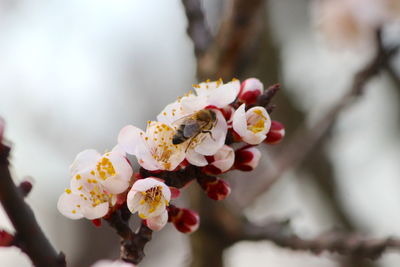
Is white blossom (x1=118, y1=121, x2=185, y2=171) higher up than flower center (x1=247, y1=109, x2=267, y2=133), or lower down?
higher up

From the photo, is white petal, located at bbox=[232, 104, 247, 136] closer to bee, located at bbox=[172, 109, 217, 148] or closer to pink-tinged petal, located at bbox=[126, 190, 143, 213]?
bee, located at bbox=[172, 109, 217, 148]

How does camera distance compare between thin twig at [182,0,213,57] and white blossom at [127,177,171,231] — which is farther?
thin twig at [182,0,213,57]

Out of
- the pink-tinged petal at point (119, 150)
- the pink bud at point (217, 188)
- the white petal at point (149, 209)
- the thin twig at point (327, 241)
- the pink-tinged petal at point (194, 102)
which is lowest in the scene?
the thin twig at point (327, 241)

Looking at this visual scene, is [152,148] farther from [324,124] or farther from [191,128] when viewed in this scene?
[324,124]

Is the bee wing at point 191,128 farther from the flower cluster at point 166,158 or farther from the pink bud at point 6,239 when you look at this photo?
the pink bud at point 6,239

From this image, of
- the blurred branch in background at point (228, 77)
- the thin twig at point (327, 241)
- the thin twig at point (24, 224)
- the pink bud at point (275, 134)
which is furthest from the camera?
the blurred branch in background at point (228, 77)

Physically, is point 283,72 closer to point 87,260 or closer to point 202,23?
point 202,23

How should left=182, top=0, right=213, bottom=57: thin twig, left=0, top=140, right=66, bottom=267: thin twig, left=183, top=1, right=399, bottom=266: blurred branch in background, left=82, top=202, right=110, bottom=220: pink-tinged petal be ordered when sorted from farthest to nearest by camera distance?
left=182, top=0, right=213, bottom=57: thin twig → left=183, top=1, right=399, bottom=266: blurred branch in background → left=82, top=202, right=110, bottom=220: pink-tinged petal → left=0, top=140, right=66, bottom=267: thin twig

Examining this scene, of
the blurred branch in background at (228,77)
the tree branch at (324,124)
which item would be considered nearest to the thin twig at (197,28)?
the blurred branch in background at (228,77)

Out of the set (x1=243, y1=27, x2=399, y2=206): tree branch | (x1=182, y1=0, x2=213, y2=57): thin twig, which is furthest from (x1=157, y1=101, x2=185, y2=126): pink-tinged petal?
(x1=243, y1=27, x2=399, y2=206): tree branch

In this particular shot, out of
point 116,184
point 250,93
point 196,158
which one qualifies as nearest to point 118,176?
point 116,184
